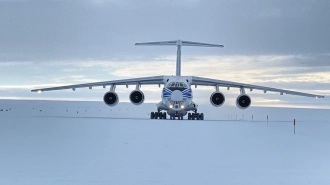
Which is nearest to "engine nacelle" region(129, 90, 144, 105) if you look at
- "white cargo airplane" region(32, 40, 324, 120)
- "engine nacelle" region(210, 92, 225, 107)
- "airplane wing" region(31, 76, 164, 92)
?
"white cargo airplane" region(32, 40, 324, 120)

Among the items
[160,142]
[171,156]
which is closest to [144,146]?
[160,142]

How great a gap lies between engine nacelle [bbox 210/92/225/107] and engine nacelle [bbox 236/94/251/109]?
0.98 metres

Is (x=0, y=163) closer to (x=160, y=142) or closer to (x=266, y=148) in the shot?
(x=160, y=142)

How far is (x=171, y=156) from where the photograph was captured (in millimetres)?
10867

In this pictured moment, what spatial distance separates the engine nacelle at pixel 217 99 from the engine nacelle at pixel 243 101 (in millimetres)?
978

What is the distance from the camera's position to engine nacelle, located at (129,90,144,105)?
30875mm

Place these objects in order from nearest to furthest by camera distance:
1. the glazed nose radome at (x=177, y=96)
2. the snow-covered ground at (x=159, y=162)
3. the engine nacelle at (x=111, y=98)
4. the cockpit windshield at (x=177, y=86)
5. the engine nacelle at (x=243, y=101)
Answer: the snow-covered ground at (x=159, y=162), the glazed nose radome at (x=177, y=96), the cockpit windshield at (x=177, y=86), the engine nacelle at (x=243, y=101), the engine nacelle at (x=111, y=98)

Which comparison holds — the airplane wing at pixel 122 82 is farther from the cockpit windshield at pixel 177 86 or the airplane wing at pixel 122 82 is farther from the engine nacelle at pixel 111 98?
the cockpit windshield at pixel 177 86

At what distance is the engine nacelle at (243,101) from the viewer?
1214 inches

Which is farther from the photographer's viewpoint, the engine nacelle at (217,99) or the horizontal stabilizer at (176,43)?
the horizontal stabilizer at (176,43)

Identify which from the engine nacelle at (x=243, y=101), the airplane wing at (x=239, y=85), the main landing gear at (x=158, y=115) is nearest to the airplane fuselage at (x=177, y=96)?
the main landing gear at (x=158, y=115)

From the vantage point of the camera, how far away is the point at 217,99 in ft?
101

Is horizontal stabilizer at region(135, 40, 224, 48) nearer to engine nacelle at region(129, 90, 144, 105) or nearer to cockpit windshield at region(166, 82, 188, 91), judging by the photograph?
engine nacelle at region(129, 90, 144, 105)

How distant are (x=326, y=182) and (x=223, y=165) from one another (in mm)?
2247
